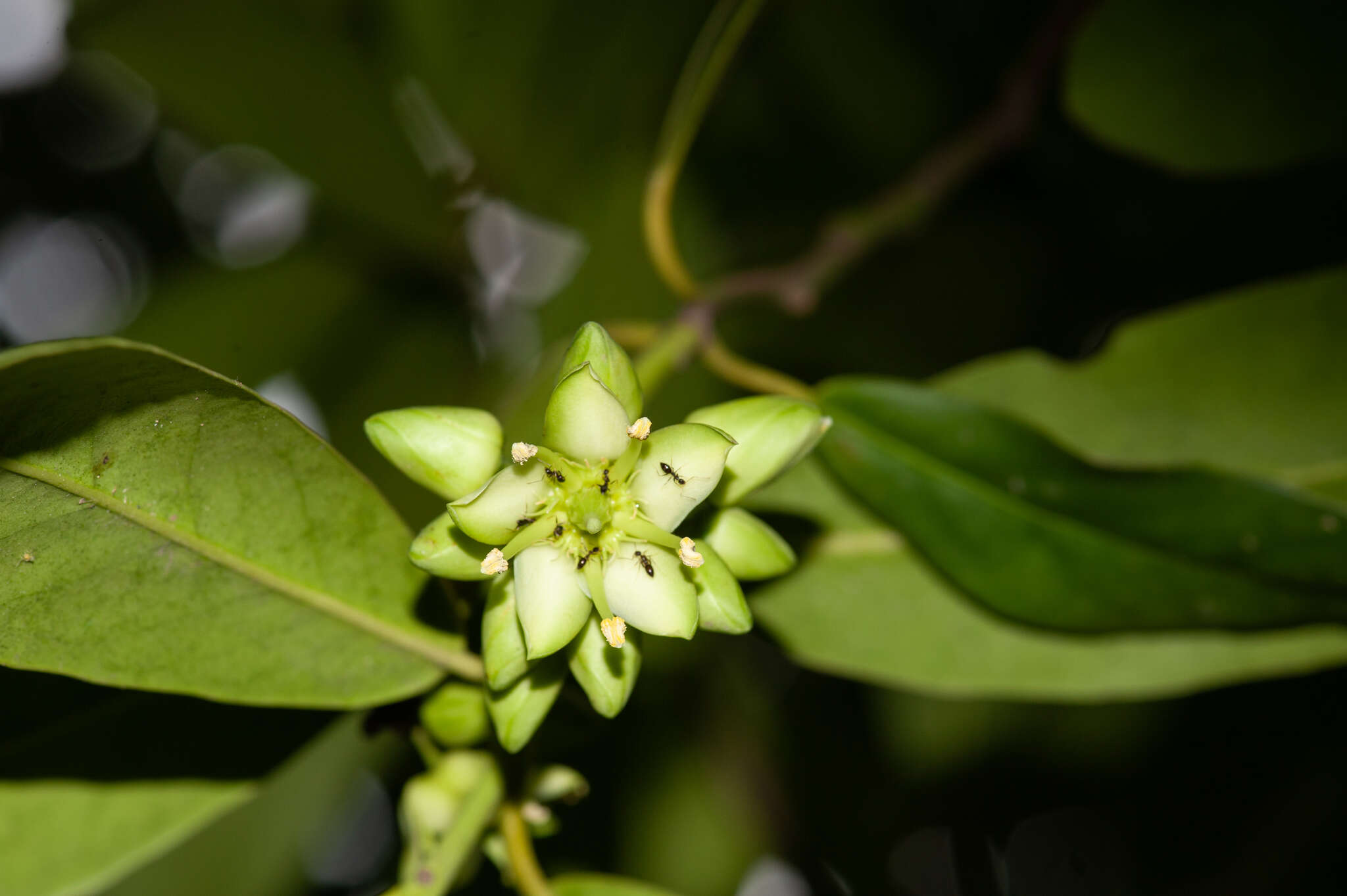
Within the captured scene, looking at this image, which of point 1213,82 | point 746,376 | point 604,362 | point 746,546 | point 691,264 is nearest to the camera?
point 604,362

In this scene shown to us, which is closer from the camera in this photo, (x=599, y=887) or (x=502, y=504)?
(x=502, y=504)

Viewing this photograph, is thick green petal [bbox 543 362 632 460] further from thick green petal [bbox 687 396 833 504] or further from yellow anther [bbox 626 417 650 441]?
thick green petal [bbox 687 396 833 504]

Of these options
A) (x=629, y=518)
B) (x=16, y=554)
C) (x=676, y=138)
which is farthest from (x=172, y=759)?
(x=676, y=138)

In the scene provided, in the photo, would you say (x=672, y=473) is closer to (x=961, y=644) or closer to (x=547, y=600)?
(x=547, y=600)

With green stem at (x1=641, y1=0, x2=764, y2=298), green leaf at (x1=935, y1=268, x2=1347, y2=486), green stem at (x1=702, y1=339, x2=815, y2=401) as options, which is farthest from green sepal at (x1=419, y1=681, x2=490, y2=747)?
green leaf at (x1=935, y1=268, x2=1347, y2=486)

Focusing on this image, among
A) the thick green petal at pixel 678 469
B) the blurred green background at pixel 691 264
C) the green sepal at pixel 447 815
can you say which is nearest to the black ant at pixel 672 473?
the thick green petal at pixel 678 469

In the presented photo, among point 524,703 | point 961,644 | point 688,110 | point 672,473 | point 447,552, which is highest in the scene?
point 688,110

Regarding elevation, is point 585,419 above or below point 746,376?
above

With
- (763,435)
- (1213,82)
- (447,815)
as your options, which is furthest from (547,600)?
(1213,82)
